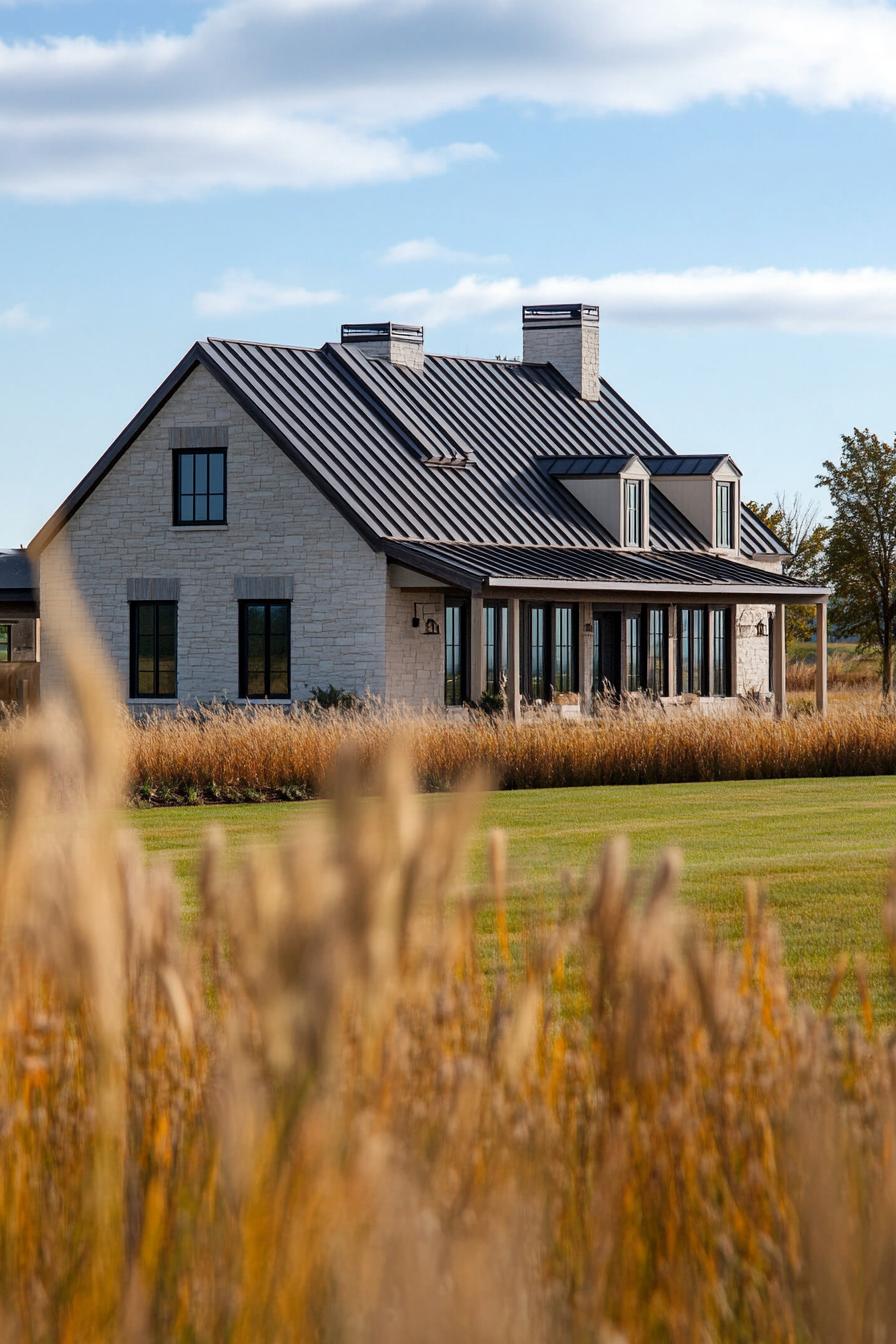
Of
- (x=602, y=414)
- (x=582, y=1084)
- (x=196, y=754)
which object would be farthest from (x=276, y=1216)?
(x=602, y=414)

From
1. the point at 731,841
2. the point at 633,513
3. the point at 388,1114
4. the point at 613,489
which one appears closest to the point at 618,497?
the point at 613,489

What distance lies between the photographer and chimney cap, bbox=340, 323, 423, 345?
109 ft

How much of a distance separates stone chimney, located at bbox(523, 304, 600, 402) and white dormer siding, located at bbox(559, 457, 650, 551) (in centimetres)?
399

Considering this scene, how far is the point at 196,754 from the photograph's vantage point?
766 inches

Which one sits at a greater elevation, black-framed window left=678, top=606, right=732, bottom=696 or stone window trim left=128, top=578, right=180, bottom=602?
stone window trim left=128, top=578, right=180, bottom=602

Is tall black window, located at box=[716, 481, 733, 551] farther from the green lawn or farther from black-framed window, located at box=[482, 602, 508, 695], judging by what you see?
the green lawn

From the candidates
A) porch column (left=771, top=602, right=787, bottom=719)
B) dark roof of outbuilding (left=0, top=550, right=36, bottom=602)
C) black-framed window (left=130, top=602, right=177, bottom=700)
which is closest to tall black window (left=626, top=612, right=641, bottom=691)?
porch column (left=771, top=602, right=787, bottom=719)

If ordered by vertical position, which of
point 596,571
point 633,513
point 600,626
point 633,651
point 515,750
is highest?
point 633,513

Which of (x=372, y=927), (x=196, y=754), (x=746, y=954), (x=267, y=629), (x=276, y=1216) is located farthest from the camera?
(x=267, y=629)

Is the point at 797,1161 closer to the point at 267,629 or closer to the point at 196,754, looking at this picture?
the point at 196,754

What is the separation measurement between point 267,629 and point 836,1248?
2754cm

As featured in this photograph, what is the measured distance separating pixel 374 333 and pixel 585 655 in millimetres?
7096

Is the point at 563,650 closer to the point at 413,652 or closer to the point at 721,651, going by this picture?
the point at 413,652

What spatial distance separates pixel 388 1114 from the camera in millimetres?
2664
